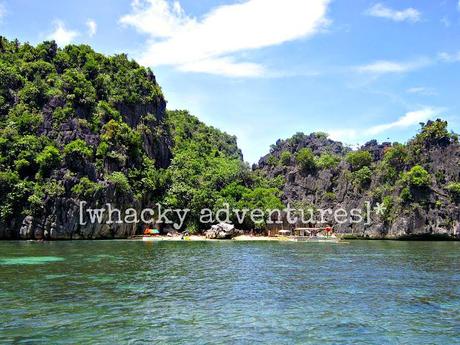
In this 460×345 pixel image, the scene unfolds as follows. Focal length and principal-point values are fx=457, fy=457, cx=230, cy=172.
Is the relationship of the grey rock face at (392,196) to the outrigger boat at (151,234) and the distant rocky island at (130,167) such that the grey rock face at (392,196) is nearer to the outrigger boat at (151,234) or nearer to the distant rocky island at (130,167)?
the distant rocky island at (130,167)

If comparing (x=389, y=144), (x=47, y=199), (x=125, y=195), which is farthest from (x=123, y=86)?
(x=389, y=144)

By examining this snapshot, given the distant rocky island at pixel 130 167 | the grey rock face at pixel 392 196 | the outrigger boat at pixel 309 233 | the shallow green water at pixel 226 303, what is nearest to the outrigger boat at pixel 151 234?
the distant rocky island at pixel 130 167

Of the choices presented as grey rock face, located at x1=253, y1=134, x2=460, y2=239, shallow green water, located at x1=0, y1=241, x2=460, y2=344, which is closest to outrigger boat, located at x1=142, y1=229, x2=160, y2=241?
grey rock face, located at x1=253, y1=134, x2=460, y2=239

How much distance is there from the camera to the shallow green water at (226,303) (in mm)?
14875

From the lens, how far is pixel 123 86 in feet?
299

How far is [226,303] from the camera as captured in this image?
66.2 ft

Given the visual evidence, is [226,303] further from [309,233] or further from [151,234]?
[309,233]

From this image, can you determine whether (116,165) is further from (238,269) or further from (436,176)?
(436,176)

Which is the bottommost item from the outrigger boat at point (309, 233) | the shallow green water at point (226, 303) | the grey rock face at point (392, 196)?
the shallow green water at point (226, 303)

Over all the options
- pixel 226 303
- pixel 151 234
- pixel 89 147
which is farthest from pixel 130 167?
pixel 226 303

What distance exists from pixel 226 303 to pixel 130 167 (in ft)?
205

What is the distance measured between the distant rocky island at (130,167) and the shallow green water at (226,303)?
112 feet

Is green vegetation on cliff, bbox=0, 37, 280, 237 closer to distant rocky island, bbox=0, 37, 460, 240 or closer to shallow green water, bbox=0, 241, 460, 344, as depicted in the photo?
distant rocky island, bbox=0, 37, 460, 240

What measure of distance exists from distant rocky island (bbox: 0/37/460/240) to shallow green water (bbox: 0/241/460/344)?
34.2m
